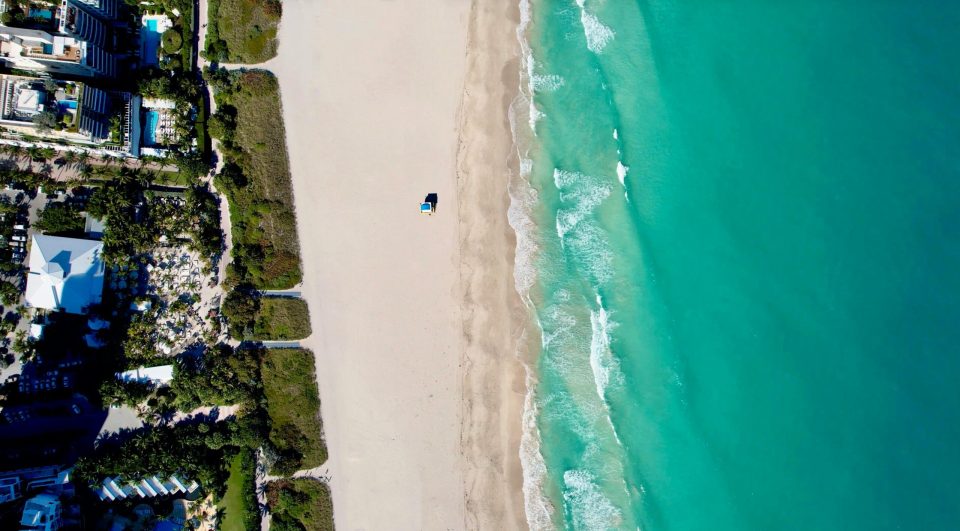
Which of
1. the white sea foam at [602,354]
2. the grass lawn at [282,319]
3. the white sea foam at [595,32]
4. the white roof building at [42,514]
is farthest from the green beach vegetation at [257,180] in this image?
the white sea foam at [595,32]

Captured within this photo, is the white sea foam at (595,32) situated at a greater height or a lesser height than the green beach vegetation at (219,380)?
greater

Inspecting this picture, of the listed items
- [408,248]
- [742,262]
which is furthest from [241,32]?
[742,262]

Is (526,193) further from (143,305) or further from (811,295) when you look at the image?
(143,305)

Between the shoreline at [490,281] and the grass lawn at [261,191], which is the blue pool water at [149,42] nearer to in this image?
the grass lawn at [261,191]

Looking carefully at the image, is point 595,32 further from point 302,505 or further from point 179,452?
point 179,452

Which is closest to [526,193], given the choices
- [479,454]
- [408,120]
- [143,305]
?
[408,120]

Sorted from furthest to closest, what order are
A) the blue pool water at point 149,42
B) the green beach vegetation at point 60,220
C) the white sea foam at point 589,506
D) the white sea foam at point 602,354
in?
the blue pool water at point 149,42 → the green beach vegetation at point 60,220 → the white sea foam at point 602,354 → the white sea foam at point 589,506
